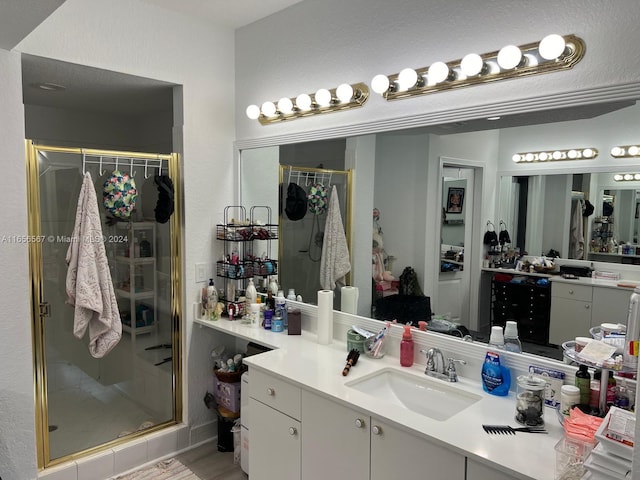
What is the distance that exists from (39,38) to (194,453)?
8.09 feet

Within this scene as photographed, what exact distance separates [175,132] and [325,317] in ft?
4.80

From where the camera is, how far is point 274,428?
209cm

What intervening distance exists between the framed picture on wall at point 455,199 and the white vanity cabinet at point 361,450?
98cm

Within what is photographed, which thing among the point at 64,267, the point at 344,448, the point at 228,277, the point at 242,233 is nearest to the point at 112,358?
the point at 64,267

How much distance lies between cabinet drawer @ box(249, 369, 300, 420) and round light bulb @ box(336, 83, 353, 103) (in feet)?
4.53

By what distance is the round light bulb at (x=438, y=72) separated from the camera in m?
1.90

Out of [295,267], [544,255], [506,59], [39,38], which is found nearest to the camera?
[506,59]

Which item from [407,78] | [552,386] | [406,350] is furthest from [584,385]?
[407,78]

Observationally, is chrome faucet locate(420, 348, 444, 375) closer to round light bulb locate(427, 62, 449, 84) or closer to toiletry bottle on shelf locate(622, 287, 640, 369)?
toiletry bottle on shelf locate(622, 287, 640, 369)

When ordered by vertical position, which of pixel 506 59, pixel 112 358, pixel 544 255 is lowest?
pixel 112 358

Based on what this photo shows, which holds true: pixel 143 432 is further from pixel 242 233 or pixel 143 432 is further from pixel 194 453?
pixel 242 233

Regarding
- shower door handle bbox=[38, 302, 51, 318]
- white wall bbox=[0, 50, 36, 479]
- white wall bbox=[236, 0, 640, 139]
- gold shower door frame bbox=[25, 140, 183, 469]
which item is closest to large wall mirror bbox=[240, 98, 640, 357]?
white wall bbox=[236, 0, 640, 139]

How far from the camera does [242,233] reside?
2.90 metres

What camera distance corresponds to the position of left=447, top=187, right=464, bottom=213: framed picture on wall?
2.07 meters
